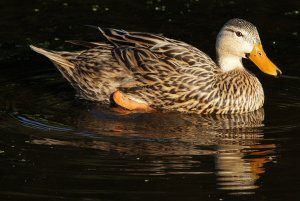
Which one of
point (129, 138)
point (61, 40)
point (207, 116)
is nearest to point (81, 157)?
point (129, 138)

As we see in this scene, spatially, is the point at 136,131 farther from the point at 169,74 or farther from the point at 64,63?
the point at 64,63

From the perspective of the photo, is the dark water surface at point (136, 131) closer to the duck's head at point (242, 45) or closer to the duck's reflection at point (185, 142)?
the duck's reflection at point (185, 142)

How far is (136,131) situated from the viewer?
36.2 feet

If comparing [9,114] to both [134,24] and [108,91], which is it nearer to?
[108,91]

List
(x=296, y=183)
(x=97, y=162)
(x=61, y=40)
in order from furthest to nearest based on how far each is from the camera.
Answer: (x=61, y=40)
(x=97, y=162)
(x=296, y=183)

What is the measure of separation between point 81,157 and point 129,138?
0.90 metres

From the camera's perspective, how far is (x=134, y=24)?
1582 centimetres

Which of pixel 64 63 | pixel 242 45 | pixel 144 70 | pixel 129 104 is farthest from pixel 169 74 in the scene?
pixel 64 63

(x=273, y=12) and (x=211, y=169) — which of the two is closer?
(x=211, y=169)

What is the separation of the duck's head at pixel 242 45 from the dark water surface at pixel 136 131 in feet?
1.92

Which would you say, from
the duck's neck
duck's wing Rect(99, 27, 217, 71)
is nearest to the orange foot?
duck's wing Rect(99, 27, 217, 71)

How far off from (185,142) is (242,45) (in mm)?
2599

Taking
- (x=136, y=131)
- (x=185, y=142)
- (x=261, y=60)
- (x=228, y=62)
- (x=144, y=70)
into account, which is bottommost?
(x=136, y=131)

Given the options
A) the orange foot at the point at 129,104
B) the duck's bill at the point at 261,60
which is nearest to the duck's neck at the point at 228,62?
the duck's bill at the point at 261,60
